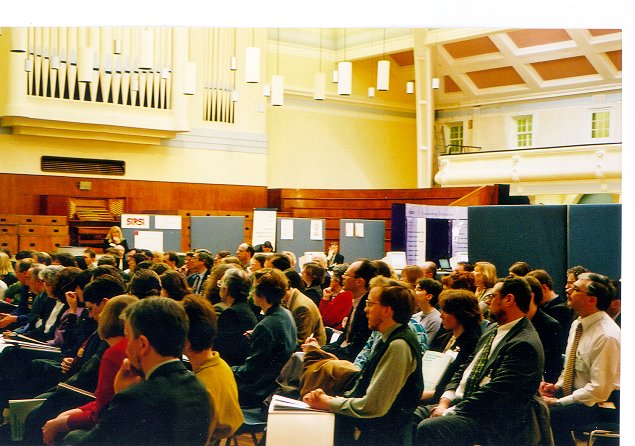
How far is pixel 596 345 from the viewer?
4.27 meters

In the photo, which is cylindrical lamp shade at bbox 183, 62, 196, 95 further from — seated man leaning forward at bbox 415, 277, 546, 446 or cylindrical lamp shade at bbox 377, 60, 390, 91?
seated man leaning forward at bbox 415, 277, 546, 446

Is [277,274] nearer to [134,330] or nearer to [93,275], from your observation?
[93,275]

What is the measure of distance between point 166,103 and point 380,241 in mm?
5219

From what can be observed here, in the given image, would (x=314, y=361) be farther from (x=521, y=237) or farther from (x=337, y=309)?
(x=521, y=237)

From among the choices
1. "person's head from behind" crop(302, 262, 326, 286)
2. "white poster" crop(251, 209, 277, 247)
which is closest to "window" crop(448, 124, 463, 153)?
"white poster" crop(251, 209, 277, 247)

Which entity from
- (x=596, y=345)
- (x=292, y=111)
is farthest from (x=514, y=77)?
(x=596, y=345)

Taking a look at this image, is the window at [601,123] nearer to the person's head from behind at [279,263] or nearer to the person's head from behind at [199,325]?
the person's head from behind at [279,263]

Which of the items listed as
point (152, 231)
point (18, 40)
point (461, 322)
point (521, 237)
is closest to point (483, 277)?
point (521, 237)

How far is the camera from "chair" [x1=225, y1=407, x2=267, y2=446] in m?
4.16

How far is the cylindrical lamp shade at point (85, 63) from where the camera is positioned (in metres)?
12.7

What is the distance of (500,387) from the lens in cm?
371

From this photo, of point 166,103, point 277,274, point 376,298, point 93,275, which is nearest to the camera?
point 376,298

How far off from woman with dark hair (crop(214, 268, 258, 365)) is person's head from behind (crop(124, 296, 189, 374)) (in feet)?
5.29

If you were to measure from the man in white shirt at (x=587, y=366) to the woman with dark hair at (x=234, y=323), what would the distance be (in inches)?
73.6
